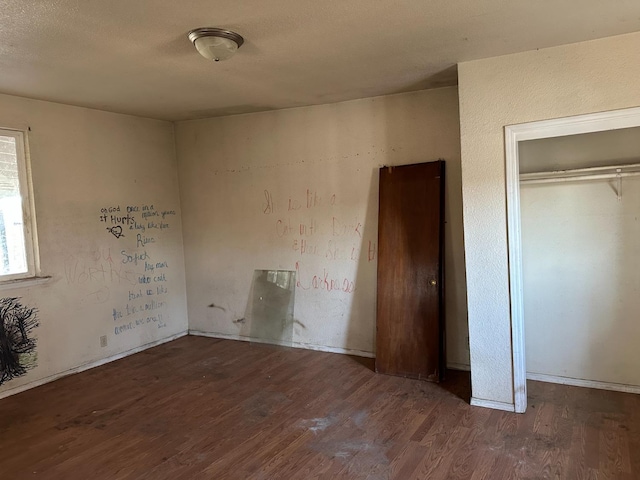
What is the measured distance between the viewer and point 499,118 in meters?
2.99

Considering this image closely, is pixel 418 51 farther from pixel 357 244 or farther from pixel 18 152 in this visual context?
pixel 18 152

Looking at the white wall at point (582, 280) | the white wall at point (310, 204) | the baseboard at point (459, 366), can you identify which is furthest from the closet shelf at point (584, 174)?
the baseboard at point (459, 366)

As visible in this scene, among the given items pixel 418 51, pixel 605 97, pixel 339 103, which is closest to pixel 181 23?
pixel 418 51

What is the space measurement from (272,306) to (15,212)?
2409 mm

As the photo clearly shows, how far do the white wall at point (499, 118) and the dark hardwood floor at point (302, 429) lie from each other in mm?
445

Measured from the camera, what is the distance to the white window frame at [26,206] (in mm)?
3730

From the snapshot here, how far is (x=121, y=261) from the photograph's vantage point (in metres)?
4.53

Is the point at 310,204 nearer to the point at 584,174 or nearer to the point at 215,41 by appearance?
the point at 215,41

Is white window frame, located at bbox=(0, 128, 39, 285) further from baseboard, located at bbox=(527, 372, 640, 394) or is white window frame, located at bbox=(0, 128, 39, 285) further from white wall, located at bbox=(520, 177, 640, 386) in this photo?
baseboard, located at bbox=(527, 372, 640, 394)

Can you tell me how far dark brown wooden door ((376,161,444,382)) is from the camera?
12.3ft

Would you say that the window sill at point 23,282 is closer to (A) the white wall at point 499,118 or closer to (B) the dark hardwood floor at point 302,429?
(B) the dark hardwood floor at point 302,429

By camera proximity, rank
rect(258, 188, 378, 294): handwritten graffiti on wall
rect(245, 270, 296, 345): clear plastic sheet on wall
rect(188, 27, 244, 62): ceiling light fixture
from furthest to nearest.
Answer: rect(245, 270, 296, 345): clear plastic sheet on wall < rect(258, 188, 378, 294): handwritten graffiti on wall < rect(188, 27, 244, 62): ceiling light fixture

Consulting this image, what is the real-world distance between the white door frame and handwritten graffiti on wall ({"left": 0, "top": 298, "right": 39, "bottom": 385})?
12.2 ft

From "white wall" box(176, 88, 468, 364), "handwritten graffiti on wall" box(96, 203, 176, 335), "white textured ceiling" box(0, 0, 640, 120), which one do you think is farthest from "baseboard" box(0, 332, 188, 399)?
"white textured ceiling" box(0, 0, 640, 120)
